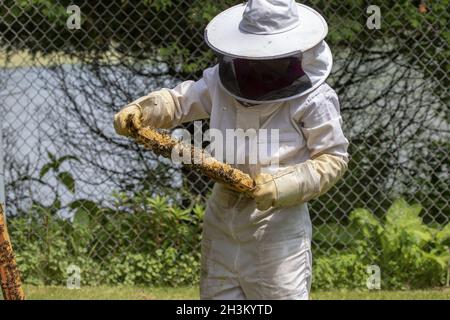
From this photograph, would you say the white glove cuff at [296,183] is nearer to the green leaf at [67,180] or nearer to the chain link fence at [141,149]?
the chain link fence at [141,149]

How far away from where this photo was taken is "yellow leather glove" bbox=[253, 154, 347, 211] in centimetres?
354

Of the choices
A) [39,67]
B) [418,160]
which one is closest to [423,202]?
[418,160]

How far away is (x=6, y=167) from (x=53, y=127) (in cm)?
42

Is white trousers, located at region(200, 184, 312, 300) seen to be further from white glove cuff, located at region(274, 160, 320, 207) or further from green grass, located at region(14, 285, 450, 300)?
green grass, located at region(14, 285, 450, 300)

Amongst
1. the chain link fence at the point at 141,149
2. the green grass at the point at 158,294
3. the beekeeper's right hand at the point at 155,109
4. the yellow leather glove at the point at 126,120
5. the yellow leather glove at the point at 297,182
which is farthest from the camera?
the chain link fence at the point at 141,149

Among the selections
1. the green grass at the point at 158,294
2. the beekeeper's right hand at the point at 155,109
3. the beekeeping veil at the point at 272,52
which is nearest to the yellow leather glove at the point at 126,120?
the beekeeper's right hand at the point at 155,109

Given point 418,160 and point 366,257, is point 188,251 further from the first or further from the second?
point 418,160

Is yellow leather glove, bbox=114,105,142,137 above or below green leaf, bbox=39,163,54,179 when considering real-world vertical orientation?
above

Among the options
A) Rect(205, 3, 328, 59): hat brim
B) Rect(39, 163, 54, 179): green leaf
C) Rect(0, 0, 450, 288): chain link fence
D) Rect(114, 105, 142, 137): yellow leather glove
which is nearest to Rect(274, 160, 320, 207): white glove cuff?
Rect(205, 3, 328, 59): hat brim

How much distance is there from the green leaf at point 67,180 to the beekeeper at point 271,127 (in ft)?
9.08

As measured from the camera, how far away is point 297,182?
3.59 m

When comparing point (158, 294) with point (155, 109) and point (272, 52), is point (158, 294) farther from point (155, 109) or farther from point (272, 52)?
point (272, 52)

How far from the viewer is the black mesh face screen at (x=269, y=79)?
3621mm

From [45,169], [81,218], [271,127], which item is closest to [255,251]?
[271,127]
